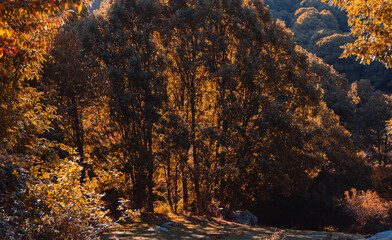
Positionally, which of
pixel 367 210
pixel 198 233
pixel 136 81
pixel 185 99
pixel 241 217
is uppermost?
pixel 136 81

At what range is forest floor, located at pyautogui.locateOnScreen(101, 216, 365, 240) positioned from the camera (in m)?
13.9

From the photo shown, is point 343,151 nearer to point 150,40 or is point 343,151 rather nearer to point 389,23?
point 150,40

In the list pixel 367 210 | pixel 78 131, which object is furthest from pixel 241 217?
pixel 78 131

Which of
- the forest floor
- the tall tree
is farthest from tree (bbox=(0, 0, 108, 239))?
the tall tree

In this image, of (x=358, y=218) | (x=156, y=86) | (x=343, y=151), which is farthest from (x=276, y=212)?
(x=156, y=86)

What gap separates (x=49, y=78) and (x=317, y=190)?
26123 millimetres

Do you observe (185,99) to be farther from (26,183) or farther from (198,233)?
(26,183)

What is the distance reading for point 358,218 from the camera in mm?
25484

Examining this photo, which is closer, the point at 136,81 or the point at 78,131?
the point at 136,81

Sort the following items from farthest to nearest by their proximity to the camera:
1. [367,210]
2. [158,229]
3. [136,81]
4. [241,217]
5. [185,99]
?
1. [367,210]
2. [185,99]
3. [241,217]
4. [136,81]
5. [158,229]

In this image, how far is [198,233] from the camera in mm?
15445

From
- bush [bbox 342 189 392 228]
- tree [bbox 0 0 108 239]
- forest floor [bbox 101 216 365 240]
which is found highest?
tree [bbox 0 0 108 239]

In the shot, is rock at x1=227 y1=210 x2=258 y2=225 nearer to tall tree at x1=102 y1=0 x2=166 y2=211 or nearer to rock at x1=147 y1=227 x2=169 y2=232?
tall tree at x1=102 y1=0 x2=166 y2=211

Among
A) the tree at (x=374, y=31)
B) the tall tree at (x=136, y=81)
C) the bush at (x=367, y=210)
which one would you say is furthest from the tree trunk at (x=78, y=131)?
the bush at (x=367, y=210)
